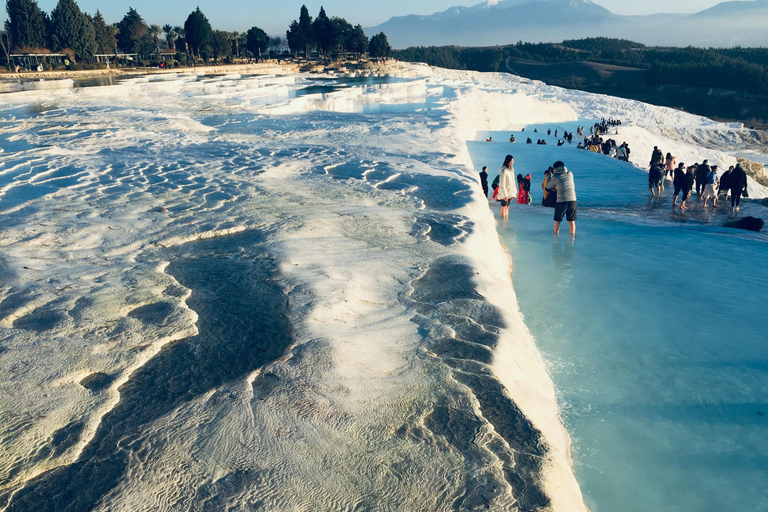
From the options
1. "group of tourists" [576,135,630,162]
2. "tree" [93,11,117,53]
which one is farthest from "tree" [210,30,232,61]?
"group of tourists" [576,135,630,162]

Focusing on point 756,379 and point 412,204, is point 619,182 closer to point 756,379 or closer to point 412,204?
point 412,204

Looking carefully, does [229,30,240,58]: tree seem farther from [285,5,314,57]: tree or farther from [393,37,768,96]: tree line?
[393,37,768,96]: tree line

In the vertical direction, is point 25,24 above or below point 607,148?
above

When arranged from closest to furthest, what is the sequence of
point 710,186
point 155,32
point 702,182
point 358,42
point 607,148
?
point 710,186 < point 702,182 < point 607,148 < point 155,32 < point 358,42

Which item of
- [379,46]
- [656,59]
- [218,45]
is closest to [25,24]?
[218,45]

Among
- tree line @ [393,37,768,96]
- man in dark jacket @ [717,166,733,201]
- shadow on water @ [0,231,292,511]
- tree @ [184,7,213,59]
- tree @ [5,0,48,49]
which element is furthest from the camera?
tree line @ [393,37,768,96]

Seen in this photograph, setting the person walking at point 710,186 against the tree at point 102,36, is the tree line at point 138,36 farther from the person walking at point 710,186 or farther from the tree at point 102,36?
the person walking at point 710,186

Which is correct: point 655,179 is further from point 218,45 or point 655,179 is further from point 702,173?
point 218,45
